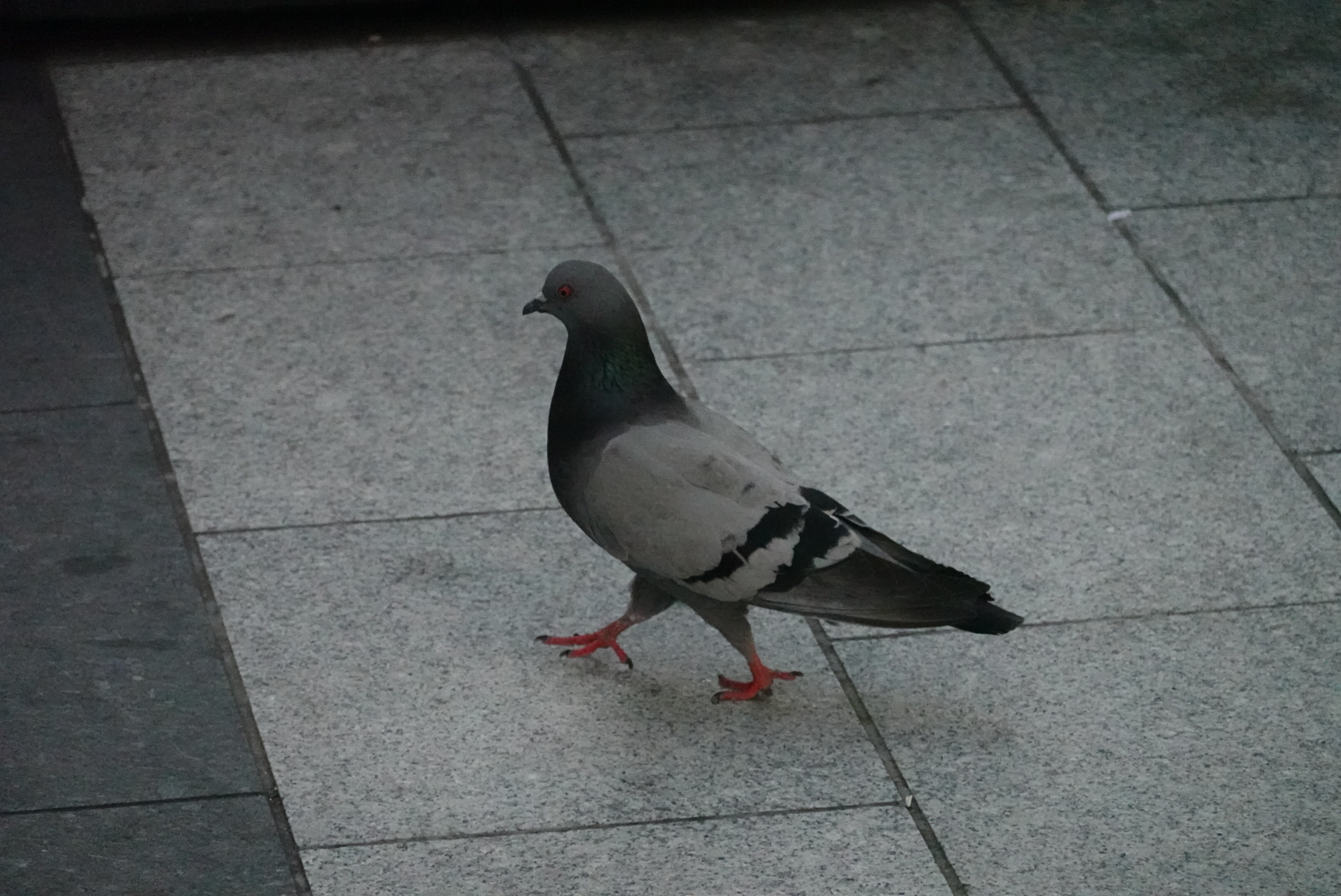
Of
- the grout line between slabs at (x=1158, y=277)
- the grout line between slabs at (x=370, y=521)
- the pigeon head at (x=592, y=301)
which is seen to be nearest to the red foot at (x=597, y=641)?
the grout line between slabs at (x=370, y=521)

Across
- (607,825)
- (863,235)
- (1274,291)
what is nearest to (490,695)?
(607,825)

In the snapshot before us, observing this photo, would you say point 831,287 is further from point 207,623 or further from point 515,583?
point 207,623

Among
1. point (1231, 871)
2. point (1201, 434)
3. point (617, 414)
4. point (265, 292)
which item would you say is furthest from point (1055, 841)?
point (265, 292)

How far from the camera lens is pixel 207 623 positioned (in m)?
5.61

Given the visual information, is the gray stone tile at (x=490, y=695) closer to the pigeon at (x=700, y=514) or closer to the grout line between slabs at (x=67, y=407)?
the pigeon at (x=700, y=514)

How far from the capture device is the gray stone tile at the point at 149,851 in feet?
15.4

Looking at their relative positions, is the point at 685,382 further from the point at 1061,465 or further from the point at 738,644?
the point at 738,644

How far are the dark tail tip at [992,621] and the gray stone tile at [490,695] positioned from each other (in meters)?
0.44

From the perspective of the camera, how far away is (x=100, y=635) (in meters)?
5.54

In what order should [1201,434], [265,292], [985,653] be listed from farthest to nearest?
[265,292] < [1201,434] < [985,653]

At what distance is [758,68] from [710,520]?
4.20m

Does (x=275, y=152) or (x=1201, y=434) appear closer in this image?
(x=1201, y=434)

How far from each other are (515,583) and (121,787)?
1.29 meters

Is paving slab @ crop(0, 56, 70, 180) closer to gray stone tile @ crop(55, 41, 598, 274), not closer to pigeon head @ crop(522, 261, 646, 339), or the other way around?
gray stone tile @ crop(55, 41, 598, 274)
